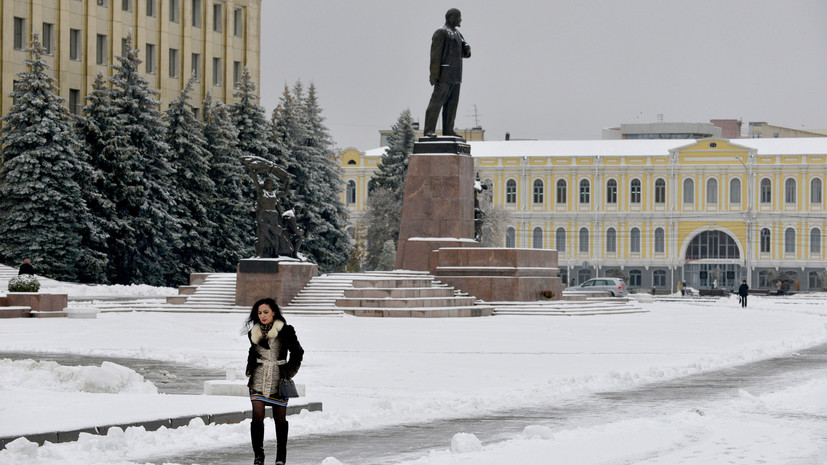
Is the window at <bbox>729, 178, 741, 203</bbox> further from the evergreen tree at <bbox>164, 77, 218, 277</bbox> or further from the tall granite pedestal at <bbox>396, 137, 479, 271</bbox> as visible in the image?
the tall granite pedestal at <bbox>396, 137, 479, 271</bbox>

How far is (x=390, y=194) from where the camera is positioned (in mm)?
71625

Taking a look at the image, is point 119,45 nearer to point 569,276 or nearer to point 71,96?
point 71,96

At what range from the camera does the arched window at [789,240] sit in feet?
299

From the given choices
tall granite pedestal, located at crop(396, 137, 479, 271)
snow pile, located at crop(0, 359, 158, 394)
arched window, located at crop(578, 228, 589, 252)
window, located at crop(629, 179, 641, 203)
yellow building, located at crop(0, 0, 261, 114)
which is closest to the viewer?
snow pile, located at crop(0, 359, 158, 394)

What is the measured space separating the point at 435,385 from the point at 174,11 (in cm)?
5460

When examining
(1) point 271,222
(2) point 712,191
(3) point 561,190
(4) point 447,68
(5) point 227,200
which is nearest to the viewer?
(1) point 271,222

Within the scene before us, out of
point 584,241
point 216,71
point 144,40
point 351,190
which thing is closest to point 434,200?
point 144,40

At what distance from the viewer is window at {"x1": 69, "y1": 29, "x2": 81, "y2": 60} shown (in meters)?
59.7

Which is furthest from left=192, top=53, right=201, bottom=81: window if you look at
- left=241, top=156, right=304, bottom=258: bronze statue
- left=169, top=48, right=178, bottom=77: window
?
left=241, top=156, right=304, bottom=258: bronze statue

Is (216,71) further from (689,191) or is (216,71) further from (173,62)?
(689,191)

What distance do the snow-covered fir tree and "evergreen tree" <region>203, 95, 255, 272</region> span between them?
12745 millimetres

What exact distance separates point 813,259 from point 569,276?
16.4 m

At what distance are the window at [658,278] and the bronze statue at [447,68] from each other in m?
59.9

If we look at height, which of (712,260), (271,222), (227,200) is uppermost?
(227,200)
